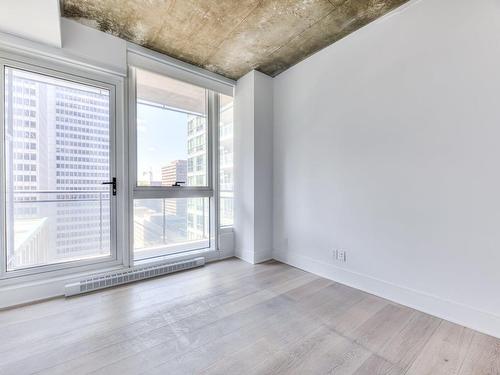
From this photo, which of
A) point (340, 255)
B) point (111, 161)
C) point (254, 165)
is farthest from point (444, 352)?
point (111, 161)

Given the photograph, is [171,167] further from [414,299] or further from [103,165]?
[414,299]

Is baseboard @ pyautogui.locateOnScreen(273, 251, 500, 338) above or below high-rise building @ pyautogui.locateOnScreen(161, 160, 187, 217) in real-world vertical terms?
below

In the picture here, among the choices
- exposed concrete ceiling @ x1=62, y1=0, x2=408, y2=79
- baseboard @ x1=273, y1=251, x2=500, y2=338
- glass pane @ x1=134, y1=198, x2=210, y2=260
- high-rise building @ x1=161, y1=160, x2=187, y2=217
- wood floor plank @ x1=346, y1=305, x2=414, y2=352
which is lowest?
wood floor plank @ x1=346, y1=305, x2=414, y2=352

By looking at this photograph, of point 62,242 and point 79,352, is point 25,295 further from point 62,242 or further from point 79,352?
point 79,352

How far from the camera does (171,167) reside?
3088 millimetres

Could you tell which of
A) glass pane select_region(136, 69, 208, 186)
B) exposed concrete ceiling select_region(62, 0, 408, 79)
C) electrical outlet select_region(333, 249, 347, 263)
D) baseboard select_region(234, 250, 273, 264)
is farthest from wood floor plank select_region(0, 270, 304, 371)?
exposed concrete ceiling select_region(62, 0, 408, 79)

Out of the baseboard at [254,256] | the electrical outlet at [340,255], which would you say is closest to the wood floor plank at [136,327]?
the baseboard at [254,256]

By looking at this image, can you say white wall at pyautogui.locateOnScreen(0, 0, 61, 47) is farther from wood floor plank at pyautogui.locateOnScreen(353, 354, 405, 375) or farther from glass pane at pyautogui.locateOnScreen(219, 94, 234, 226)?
wood floor plank at pyautogui.locateOnScreen(353, 354, 405, 375)

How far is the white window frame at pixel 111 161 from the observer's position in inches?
81.7

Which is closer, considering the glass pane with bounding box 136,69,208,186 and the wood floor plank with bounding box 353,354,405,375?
the wood floor plank with bounding box 353,354,405,375

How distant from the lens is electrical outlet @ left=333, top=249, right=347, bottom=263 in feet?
8.40

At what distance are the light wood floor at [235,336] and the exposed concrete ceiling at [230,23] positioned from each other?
9.13 feet

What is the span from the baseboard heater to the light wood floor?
100 mm

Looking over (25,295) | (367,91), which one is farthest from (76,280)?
(367,91)
